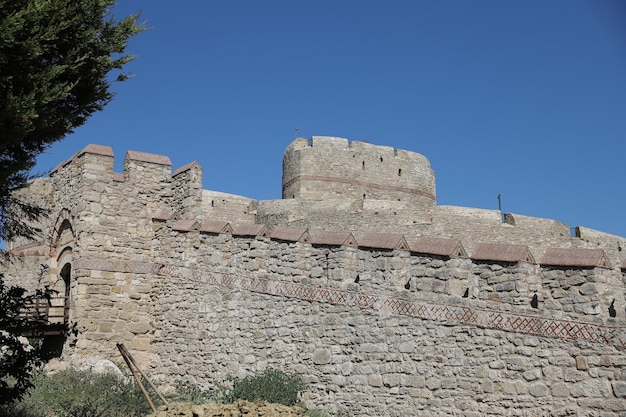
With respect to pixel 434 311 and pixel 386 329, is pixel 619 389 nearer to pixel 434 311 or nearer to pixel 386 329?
pixel 434 311

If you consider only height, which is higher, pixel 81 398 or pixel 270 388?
pixel 270 388

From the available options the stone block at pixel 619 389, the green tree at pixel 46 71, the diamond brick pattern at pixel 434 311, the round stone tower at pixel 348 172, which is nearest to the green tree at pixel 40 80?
the green tree at pixel 46 71

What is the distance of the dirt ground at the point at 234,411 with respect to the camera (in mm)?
8680

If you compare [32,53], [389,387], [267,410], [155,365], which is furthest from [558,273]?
[155,365]

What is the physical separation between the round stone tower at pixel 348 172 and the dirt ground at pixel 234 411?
20386mm

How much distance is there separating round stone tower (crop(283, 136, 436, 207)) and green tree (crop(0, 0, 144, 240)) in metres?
21.1

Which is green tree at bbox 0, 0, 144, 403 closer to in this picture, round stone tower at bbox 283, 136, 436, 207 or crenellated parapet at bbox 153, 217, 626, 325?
crenellated parapet at bbox 153, 217, 626, 325

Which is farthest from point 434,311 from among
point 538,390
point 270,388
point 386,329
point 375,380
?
point 270,388

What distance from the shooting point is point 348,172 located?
30.5m

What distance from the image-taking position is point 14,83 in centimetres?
709

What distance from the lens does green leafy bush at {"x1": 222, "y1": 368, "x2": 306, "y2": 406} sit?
33.7 ft

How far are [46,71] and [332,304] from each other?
5.55 m

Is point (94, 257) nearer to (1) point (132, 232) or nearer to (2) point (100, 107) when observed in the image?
(1) point (132, 232)

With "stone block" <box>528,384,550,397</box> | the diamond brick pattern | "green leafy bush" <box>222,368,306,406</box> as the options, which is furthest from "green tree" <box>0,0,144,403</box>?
"stone block" <box>528,384,550,397</box>
